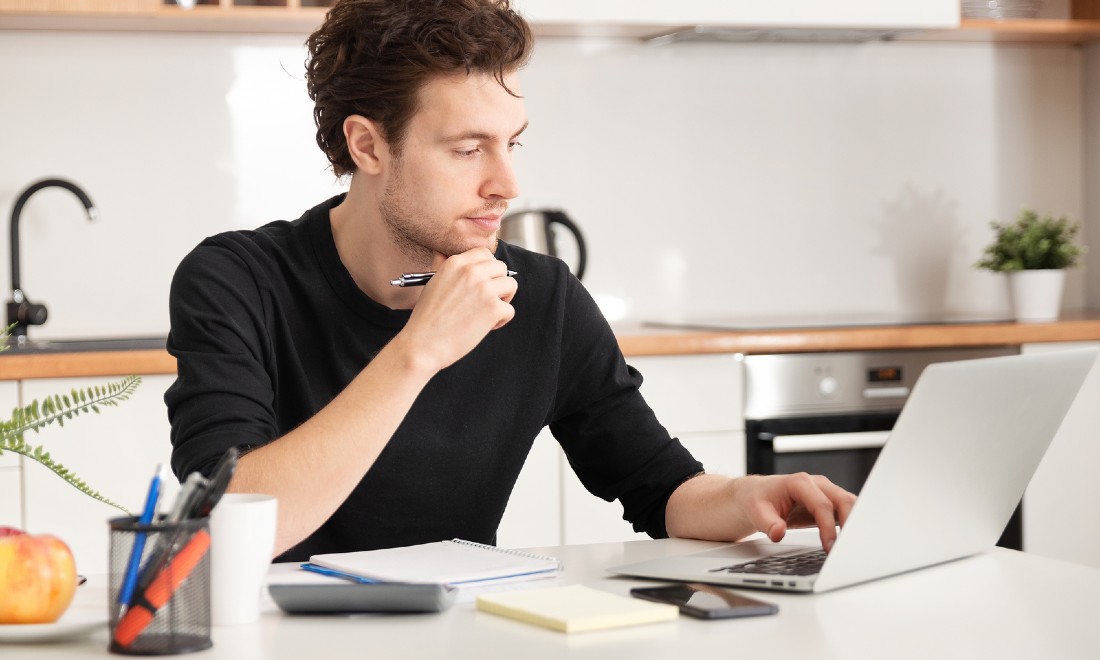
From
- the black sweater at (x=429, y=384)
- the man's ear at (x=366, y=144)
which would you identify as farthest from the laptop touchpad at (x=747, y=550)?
the man's ear at (x=366, y=144)

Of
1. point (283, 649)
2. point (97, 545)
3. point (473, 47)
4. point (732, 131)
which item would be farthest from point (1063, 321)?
point (283, 649)

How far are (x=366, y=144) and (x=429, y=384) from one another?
13.7 inches

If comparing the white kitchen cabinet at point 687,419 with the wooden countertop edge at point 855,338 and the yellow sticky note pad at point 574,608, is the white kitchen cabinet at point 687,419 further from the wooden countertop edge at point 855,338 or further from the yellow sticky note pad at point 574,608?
the yellow sticky note pad at point 574,608

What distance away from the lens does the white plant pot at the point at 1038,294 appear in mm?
3166

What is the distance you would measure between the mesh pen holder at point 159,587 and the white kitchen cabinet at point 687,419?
1835mm

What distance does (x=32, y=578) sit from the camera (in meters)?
0.96

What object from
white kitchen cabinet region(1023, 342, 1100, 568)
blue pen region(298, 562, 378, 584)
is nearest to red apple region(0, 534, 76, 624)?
blue pen region(298, 562, 378, 584)

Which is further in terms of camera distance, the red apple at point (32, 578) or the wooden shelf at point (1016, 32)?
the wooden shelf at point (1016, 32)

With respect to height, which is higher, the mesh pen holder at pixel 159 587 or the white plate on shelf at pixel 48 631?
the mesh pen holder at pixel 159 587

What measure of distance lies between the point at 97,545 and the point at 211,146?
41.4 inches

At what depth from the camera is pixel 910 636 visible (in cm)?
97

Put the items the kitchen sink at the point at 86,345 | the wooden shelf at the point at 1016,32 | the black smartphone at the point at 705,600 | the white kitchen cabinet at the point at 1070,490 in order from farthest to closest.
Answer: the wooden shelf at the point at 1016,32, the white kitchen cabinet at the point at 1070,490, the kitchen sink at the point at 86,345, the black smartphone at the point at 705,600

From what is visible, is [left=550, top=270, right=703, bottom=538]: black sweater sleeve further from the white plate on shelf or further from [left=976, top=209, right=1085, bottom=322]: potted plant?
[left=976, top=209, right=1085, bottom=322]: potted plant

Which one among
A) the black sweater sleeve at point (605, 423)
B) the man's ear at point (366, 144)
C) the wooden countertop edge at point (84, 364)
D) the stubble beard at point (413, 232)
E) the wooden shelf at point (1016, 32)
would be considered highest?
the wooden shelf at point (1016, 32)
